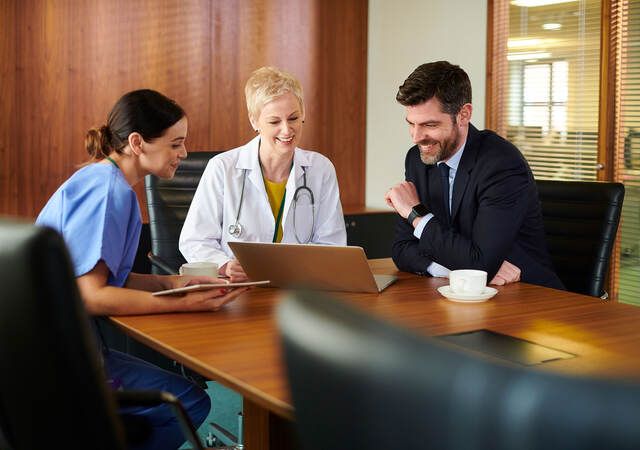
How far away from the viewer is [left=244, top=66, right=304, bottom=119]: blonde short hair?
2.67m

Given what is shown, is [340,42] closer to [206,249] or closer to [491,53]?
[491,53]

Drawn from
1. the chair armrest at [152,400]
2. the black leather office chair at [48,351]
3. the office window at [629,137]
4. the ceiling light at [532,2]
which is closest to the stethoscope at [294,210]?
the chair armrest at [152,400]

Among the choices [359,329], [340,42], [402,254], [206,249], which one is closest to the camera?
[359,329]

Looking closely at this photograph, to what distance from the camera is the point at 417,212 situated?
92.0 inches

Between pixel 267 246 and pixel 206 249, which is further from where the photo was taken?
pixel 206 249

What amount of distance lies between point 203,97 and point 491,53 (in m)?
1.87

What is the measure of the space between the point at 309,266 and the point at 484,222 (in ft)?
2.03

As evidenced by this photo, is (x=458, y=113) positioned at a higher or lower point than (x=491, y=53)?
lower

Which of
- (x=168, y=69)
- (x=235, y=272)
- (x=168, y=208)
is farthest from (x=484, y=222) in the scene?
(x=168, y=69)

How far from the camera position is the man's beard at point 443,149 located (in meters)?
2.47

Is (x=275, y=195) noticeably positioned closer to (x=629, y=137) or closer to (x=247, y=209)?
(x=247, y=209)

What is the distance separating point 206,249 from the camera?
2.57m

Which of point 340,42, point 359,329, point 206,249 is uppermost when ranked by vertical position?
point 340,42

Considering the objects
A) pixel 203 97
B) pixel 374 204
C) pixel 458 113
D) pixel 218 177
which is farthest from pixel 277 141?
pixel 374 204
